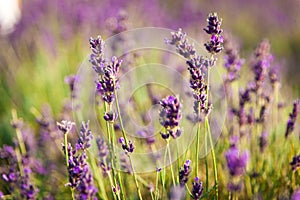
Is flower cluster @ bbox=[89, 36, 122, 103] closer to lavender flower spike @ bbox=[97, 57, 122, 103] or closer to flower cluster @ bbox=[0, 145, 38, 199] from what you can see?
lavender flower spike @ bbox=[97, 57, 122, 103]

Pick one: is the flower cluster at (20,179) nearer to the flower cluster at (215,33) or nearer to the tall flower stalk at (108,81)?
the tall flower stalk at (108,81)

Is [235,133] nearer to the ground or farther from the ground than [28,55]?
nearer to the ground

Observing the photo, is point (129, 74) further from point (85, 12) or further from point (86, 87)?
point (85, 12)

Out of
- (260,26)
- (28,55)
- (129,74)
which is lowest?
(129,74)

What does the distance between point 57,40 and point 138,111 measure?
2522 mm

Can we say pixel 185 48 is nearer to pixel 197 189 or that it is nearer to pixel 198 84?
pixel 198 84

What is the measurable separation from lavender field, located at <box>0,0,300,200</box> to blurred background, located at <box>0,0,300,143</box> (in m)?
0.02

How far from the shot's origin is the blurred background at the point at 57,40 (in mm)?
4176

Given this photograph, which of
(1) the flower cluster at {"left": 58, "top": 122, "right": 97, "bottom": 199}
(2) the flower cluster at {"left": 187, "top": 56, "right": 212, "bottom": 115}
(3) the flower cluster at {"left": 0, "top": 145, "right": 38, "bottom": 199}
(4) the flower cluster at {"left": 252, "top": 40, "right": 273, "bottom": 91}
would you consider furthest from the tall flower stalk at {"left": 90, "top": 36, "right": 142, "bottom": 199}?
(4) the flower cluster at {"left": 252, "top": 40, "right": 273, "bottom": 91}

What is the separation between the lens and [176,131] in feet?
5.27

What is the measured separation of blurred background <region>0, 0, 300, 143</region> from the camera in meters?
4.18

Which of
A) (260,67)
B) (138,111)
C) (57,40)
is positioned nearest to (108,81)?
(260,67)

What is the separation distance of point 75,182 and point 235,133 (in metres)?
1.35

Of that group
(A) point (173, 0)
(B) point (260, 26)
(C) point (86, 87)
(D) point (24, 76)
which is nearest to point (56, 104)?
(C) point (86, 87)
